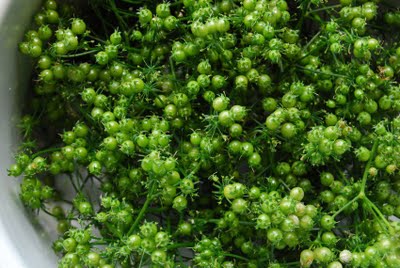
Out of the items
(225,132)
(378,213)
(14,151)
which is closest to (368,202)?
(378,213)

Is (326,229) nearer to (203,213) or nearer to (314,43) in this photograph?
(203,213)

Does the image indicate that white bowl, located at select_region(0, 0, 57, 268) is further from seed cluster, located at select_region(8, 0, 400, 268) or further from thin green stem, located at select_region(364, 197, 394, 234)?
thin green stem, located at select_region(364, 197, 394, 234)

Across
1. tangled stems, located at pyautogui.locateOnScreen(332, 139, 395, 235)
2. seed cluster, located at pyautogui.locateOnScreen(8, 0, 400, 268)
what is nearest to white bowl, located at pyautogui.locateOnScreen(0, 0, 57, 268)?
seed cluster, located at pyautogui.locateOnScreen(8, 0, 400, 268)

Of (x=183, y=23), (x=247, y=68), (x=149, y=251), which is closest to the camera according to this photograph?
(x=149, y=251)

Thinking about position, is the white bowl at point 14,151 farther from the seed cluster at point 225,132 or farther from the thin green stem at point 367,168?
the thin green stem at point 367,168

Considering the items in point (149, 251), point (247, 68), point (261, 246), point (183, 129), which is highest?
point (247, 68)

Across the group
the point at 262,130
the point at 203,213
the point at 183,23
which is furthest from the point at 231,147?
the point at 183,23

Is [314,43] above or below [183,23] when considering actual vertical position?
below

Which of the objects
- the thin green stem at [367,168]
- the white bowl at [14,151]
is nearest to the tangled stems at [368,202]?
the thin green stem at [367,168]

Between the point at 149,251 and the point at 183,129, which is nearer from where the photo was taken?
the point at 149,251
